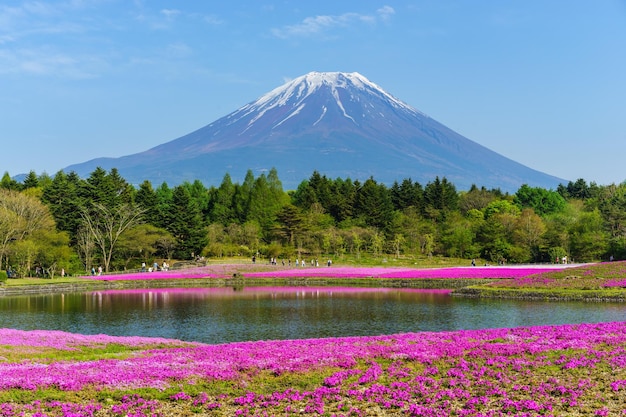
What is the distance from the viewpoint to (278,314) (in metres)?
32.9

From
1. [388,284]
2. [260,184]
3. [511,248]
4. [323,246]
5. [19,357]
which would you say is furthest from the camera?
[260,184]

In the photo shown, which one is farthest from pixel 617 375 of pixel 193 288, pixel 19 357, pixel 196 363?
pixel 193 288

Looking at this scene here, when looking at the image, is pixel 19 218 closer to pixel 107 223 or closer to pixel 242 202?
pixel 107 223

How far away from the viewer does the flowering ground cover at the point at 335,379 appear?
11.9 m

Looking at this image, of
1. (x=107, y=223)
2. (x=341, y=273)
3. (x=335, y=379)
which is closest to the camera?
(x=335, y=379)

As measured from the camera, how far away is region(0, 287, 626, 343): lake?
27.3 meters

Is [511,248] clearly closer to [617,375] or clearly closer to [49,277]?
[49,277]

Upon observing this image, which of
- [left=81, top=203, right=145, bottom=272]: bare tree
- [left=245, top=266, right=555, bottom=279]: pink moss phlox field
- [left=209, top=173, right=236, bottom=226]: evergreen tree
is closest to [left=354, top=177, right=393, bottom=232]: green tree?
[left=209, top=173, right=236, bottom=226]: evergreen tree

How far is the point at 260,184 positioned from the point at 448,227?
35.9m

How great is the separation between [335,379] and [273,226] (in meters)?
74.2

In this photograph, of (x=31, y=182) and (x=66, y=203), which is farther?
(x=31, y=182)

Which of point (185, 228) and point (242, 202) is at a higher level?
point (242, 202)

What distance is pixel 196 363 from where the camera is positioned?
15.8 meters

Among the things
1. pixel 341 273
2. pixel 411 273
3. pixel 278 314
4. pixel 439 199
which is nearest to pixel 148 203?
pixel 341 273
